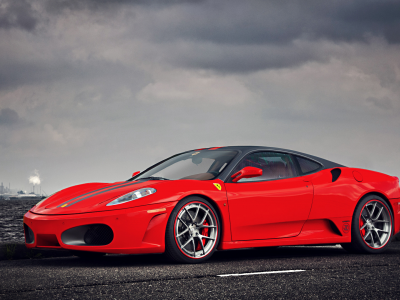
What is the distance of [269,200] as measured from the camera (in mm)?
5605

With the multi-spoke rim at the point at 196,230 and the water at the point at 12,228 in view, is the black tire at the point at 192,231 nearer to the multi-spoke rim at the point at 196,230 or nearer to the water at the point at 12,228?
the multi-spoke rim at the point at 196,230

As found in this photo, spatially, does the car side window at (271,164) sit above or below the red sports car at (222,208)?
above

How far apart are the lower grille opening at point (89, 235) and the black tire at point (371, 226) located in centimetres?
327

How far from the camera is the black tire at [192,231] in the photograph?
485cm

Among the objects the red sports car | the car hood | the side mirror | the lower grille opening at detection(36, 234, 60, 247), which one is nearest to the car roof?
the red sports car

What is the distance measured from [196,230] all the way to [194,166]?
1136 millimetres

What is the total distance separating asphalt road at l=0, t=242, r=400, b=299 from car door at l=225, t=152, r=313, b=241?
0.46 meters

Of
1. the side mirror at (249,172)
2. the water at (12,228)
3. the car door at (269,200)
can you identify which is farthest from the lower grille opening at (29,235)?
the side mirror at (249,172)

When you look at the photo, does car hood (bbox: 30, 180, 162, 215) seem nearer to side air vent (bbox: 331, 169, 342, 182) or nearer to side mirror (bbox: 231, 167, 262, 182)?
side mirror (bbox: 231, 167, 262, 182)

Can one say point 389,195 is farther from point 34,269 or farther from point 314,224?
point 34,269

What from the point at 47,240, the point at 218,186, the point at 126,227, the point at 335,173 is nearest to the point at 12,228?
the point at 47,240

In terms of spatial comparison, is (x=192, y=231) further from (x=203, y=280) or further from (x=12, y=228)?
(x=12, y=228)

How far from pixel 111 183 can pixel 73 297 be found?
9.09 feet

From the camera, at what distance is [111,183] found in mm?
5883
